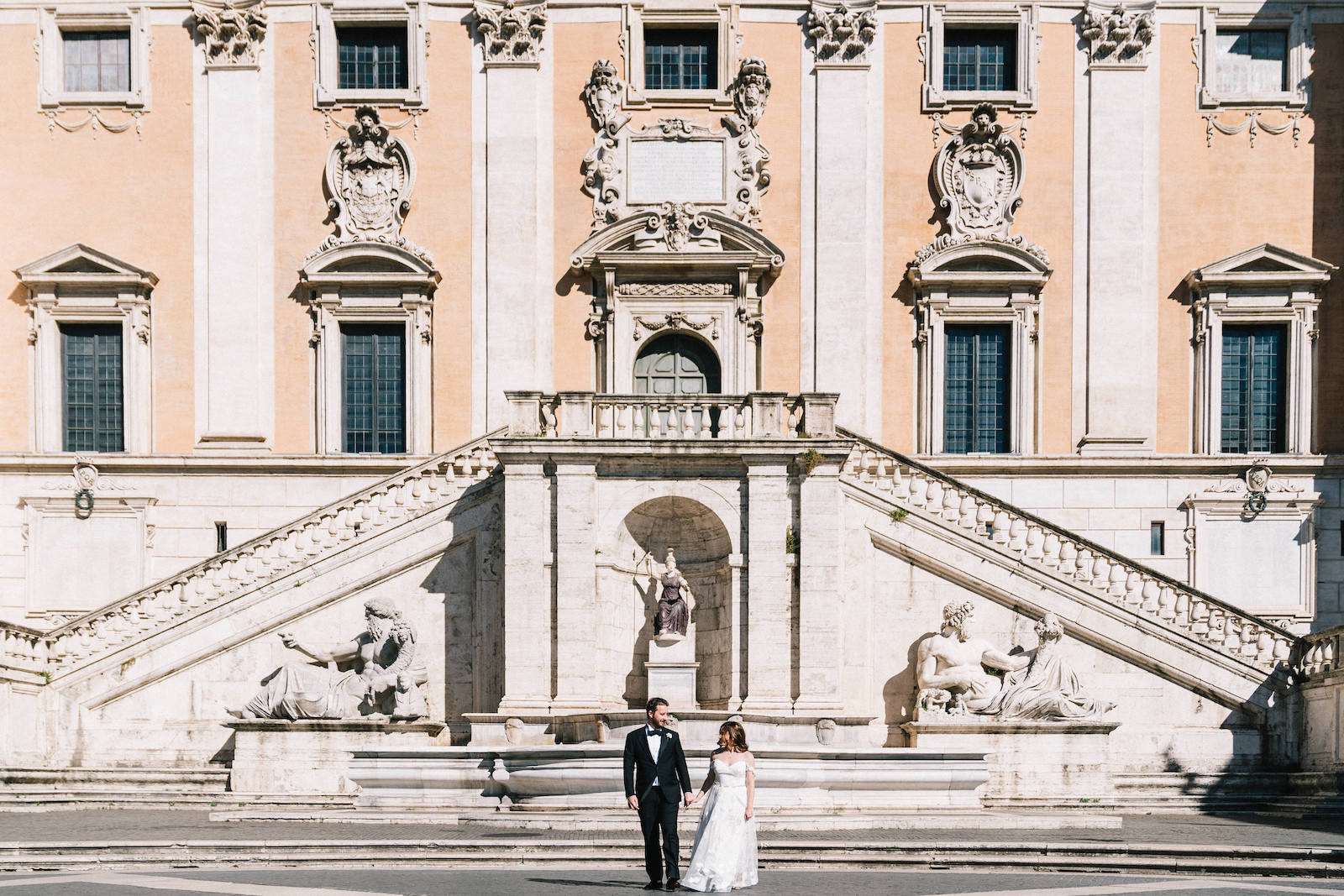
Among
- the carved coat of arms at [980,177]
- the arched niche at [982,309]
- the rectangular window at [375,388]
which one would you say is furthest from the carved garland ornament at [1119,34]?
the rectangular window at [375,388]

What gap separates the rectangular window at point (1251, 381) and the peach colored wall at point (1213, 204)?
775 mm

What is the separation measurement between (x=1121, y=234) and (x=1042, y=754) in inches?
428

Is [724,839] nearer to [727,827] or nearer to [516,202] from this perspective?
[727,827]

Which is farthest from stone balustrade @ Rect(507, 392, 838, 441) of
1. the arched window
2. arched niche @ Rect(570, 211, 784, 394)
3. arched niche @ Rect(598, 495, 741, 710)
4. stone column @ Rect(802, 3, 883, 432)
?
the arched window

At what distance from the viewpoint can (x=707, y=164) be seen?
30.6m

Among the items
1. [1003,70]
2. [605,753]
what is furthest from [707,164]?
[605,753]

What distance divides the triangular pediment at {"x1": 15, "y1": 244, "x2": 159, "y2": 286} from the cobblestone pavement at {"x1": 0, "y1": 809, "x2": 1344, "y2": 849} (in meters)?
11.6

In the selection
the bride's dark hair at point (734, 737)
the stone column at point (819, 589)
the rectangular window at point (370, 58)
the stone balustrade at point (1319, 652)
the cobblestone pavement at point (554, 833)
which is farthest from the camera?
the rectangular window at point (370, 58)

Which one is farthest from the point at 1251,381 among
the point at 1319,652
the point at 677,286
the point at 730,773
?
the point at 730,773

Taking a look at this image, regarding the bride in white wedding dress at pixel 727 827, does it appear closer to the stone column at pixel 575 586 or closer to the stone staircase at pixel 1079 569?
the stone column at pixel 575 586

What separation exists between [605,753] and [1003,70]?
53.7ft

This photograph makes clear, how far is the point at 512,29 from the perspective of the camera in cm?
3059

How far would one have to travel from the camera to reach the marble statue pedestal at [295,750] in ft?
77.8

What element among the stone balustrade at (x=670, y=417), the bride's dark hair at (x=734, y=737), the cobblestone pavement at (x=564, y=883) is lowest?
the cobblestone pavement at (x=564, y=883)
